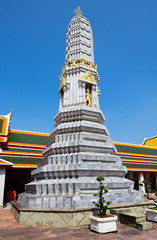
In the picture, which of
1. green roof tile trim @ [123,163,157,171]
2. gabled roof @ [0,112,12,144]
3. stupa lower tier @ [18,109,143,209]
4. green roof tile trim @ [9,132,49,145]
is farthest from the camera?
green roof tile trim @ [123,163,157,171]

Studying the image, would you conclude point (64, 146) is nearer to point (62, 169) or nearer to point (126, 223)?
point (62, 169)

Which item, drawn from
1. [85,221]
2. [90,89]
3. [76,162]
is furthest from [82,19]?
[85,221]

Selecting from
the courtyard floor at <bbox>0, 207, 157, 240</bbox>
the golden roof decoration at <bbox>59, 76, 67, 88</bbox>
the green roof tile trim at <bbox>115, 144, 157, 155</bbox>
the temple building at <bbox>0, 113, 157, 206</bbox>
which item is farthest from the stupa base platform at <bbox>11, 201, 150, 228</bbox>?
the green roof tile trim at <bbox>115, 144, 157, 155</bbox>

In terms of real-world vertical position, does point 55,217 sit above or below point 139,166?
below

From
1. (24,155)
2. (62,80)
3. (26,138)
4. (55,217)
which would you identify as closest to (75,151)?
(55,217)

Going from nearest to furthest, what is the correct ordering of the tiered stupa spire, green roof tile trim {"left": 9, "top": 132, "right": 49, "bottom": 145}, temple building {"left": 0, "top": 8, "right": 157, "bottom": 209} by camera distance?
1. the tiered stupa spire
2. temple building {"left": 0, "top": 8, "right": 157, "bottom": 209}
3. green roof tile trim {"left": 9, "top": 132, "right": 49, "bottom": 145}

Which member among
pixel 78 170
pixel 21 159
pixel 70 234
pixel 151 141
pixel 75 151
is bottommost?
pixel 70 234

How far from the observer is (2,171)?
1557 cm

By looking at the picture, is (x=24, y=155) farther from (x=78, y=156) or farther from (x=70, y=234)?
(x=70, y=234)

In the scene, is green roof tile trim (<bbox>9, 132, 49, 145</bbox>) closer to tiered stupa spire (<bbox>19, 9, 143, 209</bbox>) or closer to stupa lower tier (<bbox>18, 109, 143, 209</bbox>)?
tiered stupa spire (<bbox>19, 9, 143, 209</bbox>)

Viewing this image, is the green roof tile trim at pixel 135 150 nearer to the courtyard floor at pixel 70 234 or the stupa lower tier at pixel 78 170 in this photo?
the stupa lower tier at pixel 78 170

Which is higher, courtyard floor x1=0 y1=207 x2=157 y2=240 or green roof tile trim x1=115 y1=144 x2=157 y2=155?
green roof tile trim x1=115 y1=144 x2=157 y2=155

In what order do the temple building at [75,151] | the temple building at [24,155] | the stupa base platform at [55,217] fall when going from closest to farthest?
the stupa base platform at [55,217] < the temple building at [75,151] < the temple building at [24,155]

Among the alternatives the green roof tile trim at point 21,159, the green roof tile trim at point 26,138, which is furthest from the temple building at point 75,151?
the green roof tile trim at point 26,138
